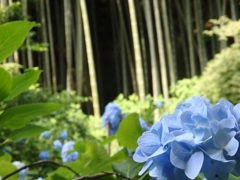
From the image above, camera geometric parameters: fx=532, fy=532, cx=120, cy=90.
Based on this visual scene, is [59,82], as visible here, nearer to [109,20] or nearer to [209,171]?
[109,20]

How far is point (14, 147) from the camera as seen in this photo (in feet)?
13.6

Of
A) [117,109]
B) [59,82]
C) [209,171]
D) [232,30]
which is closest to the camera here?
[209,171]

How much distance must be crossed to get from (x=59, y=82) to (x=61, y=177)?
34.7 ft

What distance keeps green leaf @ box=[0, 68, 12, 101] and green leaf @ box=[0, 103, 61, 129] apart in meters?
0.04

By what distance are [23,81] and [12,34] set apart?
8cm

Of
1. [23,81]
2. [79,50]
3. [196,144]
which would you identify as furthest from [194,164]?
[79,50]

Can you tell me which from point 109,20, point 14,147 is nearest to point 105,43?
point 109,20

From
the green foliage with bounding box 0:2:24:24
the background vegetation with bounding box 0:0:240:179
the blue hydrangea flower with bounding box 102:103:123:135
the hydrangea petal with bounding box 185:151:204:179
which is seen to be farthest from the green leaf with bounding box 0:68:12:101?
the green foliage with bounding box 0:2:24:24

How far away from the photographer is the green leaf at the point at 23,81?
599 mm

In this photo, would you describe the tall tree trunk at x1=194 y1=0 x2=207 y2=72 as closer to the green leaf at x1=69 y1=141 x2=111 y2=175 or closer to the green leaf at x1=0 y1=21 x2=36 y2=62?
the green leaf at x1=69 y1=141 x2=111 y2=175

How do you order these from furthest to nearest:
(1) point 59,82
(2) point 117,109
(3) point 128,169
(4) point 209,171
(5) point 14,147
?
(1) point 59,82 → (5) point 14,147 → (2) point 117,109 → (3) point 128,169 → (4) point 209,171

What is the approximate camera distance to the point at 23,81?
607mm

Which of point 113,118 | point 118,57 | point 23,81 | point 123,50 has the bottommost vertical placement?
point 118,57

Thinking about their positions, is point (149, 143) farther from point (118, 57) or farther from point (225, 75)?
point (118, 57)
